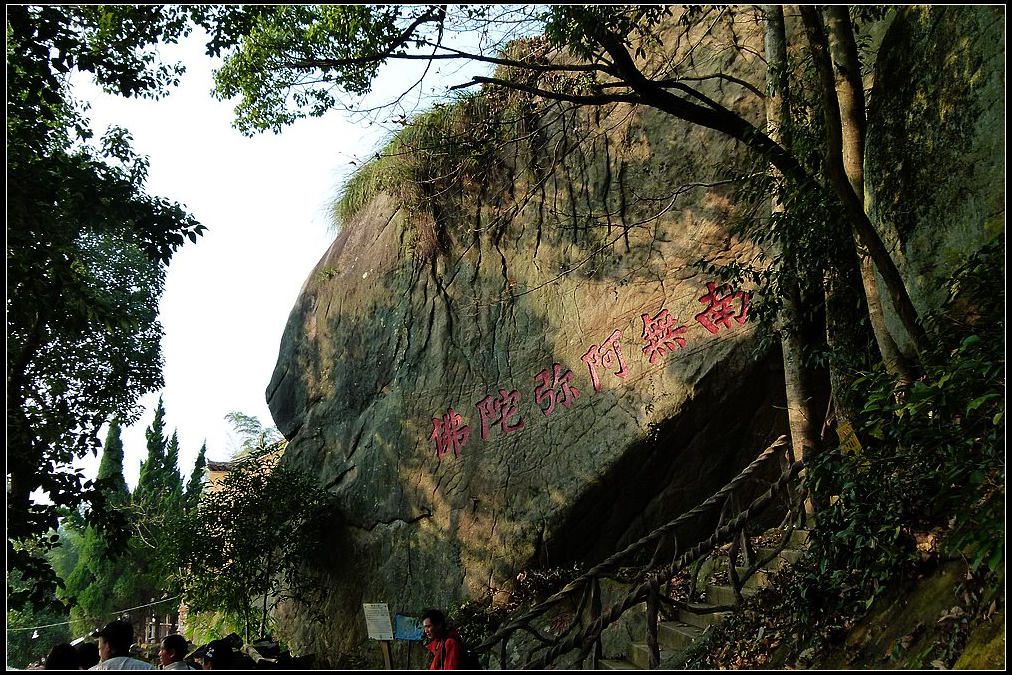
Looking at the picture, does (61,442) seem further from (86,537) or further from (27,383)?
(86,537)

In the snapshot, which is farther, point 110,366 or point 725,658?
point 110,366

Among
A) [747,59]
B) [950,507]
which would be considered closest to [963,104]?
[950,507]

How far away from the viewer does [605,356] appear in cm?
721

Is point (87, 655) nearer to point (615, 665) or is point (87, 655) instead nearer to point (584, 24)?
point (615, 665)

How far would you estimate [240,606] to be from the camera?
9.20 metres

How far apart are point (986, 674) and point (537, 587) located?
A: 475 cm

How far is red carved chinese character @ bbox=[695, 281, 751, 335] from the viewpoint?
6414 millimetres

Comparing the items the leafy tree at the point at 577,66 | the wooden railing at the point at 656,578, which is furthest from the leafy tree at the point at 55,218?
the wooden railing at the point at 656,578

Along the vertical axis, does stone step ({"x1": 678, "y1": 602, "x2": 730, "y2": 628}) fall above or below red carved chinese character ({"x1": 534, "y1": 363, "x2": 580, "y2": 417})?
below

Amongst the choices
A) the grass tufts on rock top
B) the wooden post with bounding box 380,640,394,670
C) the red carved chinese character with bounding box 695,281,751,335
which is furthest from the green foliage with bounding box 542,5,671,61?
the wooden post with bounding box 380,640,394,670

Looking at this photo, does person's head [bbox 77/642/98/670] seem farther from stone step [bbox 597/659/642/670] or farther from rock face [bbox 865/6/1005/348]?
rock face [bbox 865/6/1005/348]

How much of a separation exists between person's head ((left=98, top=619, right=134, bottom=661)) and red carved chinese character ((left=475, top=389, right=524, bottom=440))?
4.56 metres

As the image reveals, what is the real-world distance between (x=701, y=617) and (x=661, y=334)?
2.62 meters

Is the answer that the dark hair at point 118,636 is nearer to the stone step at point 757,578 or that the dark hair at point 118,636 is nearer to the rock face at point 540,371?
the stone step at point 757,578
